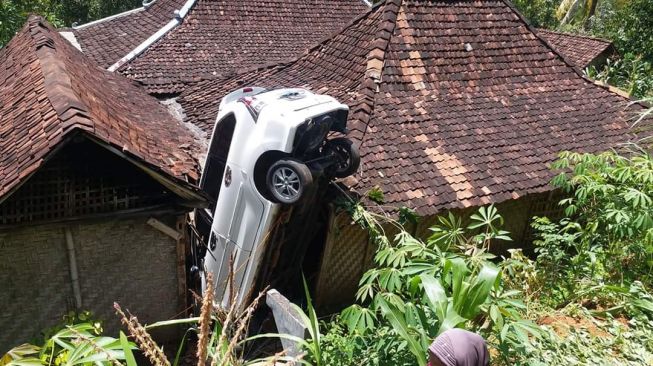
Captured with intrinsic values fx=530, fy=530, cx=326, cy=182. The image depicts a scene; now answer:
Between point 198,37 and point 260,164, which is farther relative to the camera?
point 198,37

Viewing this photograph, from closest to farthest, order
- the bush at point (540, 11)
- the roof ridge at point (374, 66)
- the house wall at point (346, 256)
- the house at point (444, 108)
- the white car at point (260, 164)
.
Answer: the white car at point (260, 164) < the house wall at point (346, 256) < the house at point (444, 108) < the roof ridge at point (374, 66) < the bush at point (540, 11)

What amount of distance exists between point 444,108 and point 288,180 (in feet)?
12.0

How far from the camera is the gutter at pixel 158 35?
10.7 m

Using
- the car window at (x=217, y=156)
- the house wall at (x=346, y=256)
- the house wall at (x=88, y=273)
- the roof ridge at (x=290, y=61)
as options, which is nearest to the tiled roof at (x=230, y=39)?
the roof ridge at (x=290, y=61)

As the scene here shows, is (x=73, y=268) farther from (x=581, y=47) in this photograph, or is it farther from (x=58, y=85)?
(x=581, y=47)

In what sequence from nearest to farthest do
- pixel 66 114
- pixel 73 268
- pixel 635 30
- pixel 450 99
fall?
pixel 66 114, pixel 73 268, pixel 450 99, pixel 635 30

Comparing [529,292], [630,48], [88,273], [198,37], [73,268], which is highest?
[198,37]

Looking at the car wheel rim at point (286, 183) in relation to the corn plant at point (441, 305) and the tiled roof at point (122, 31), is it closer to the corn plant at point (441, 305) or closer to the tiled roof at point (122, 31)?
the corn plant at point (441, 305)

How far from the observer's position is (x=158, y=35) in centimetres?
1170

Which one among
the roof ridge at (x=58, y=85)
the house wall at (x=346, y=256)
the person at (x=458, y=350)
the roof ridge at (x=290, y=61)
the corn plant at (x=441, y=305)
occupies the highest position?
the roof ridge at (x=58, y=85)

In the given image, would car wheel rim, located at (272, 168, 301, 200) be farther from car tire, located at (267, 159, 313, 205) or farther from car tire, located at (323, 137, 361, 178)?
car tire, located at (323, 137, 361, 178)

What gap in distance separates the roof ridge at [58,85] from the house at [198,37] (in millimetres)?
2411

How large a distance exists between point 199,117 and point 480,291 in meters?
6.45

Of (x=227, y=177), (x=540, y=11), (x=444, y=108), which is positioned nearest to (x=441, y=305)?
(x=227, y=177)
